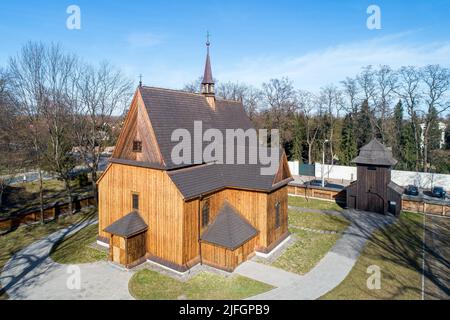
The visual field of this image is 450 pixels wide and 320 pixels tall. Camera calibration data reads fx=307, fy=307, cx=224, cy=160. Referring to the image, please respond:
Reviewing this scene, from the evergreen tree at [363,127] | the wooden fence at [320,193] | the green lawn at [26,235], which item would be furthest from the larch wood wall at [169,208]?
the evergreen tree at [363,127]

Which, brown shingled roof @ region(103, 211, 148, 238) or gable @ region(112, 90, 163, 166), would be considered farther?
gable @ region(112, 90, 163, 166)

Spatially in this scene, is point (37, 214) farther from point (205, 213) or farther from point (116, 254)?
point (205, 213)

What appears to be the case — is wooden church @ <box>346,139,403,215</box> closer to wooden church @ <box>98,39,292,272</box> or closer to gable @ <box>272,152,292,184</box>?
gable @ <box>272,152,292,184</box>

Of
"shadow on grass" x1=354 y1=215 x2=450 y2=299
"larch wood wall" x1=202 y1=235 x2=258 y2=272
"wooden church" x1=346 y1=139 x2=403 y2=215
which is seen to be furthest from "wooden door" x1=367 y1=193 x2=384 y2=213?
"larch wood wall" x1=202 y1=235 x2=258 y2=272

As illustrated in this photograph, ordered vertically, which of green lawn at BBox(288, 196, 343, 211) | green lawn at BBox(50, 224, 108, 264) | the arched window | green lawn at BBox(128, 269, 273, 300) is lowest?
green lawn at BBox(128, 269, 273, 300)

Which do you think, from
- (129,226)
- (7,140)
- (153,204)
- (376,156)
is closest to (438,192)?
(376,156)

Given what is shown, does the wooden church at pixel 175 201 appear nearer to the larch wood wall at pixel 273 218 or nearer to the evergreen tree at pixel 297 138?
the larch wood wall at pixel 273 218
